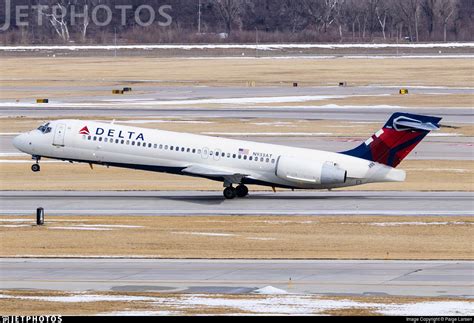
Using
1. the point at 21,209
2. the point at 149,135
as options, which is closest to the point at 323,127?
the point at 149,135

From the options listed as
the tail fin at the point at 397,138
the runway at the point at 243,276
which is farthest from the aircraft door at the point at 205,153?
the runway at the point at 243,276

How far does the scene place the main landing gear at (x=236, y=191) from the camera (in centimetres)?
6322

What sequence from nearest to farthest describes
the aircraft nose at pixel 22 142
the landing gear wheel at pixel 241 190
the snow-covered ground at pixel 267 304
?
the snow-covered ground at pixel 267 304
the landing gear wheel at pixel 241 190
the aircraft nose at pixel 22 142

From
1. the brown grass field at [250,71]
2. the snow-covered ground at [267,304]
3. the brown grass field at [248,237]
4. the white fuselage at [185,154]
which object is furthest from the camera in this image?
the brown grass field at [250,71]

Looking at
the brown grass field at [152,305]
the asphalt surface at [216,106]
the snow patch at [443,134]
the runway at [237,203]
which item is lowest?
the asphalt surface at [216,106]

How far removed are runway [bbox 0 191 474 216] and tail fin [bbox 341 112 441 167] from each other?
2.50m

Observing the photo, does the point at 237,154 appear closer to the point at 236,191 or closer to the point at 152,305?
the point at 236,191

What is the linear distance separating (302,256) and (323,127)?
59245mm

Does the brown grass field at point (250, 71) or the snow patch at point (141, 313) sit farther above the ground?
the snow patch at point (141, 313)

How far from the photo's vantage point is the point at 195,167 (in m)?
63.6

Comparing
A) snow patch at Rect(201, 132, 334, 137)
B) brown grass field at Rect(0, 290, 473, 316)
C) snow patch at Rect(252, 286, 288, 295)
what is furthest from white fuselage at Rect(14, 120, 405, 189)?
snow patch at Rect(201, 132, 334, 137)

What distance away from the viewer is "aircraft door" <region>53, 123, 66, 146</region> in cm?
6581

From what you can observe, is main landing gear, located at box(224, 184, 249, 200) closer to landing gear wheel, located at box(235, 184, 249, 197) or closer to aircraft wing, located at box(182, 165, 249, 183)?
landing gear wheel, located at box(235, 184, 249, 197)

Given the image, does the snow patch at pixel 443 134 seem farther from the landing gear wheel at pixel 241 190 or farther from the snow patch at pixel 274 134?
the landing gear wheel at pixel 241 190
